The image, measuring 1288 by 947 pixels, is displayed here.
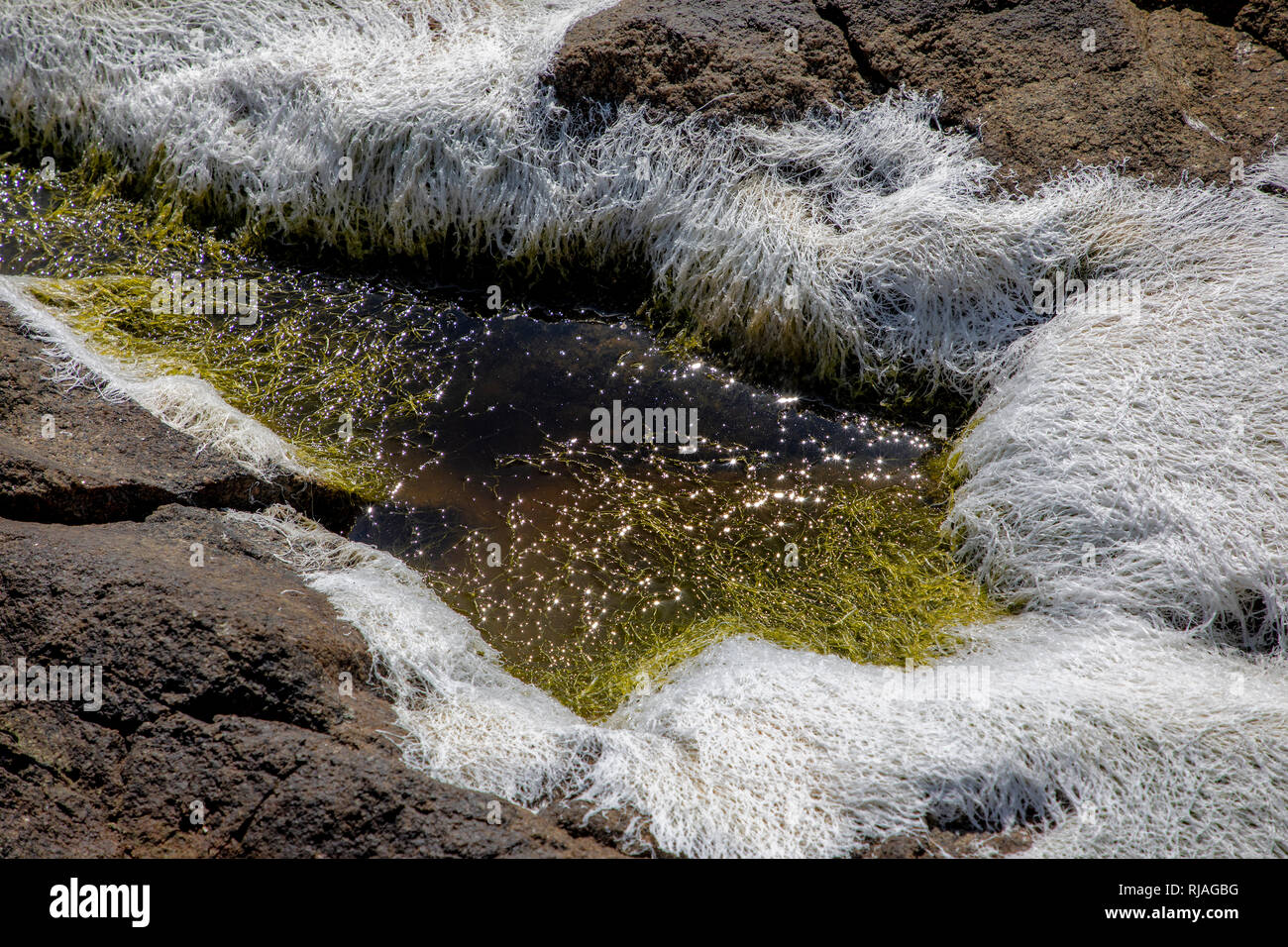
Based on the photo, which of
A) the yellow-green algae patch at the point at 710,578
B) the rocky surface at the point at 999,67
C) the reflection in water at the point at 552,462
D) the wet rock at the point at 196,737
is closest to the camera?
the wet rock at the point at 196,737

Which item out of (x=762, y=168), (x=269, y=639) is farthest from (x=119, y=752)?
(x=762, y=168)

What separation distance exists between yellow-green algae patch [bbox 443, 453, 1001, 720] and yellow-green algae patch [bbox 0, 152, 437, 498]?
134cm

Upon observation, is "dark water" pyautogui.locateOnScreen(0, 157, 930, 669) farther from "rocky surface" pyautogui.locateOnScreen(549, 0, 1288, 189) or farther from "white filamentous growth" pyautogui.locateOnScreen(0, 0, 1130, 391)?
"rocky surface" pyautogui.locateOnScreen(549, 0, 1288, 189)

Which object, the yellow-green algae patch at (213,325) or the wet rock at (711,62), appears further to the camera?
the wet rock at (711,62)

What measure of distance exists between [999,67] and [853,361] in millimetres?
2668

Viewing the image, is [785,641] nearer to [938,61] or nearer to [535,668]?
[535,668]

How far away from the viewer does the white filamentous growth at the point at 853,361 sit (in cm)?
345

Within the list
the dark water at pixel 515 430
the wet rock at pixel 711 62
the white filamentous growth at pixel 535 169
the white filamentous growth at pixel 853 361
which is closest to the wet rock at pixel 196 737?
the white filamentous growth at pixel 853 361

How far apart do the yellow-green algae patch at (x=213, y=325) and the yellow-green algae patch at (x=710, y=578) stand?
4.40 ft

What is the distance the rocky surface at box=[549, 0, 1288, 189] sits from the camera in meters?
6.01

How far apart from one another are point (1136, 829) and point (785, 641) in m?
1.78

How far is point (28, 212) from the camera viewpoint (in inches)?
277

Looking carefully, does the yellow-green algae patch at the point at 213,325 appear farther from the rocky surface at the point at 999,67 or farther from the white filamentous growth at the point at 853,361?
the rocky surface at the point at 999,67

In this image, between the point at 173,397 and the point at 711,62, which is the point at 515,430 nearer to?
the point at 173,397
